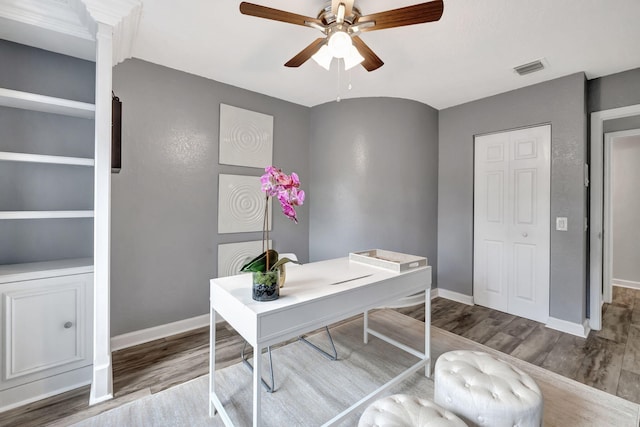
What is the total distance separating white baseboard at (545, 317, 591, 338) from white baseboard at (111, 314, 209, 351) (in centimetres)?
358

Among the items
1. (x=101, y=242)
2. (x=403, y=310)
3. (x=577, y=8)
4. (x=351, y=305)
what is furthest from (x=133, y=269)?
(x=577, y=8)

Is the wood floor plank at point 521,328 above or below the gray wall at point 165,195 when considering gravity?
below

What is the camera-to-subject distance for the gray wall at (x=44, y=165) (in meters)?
1.95

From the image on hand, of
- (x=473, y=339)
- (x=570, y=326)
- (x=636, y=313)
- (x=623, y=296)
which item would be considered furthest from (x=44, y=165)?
(x=623, y=296)

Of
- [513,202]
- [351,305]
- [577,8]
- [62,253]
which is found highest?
[577,8]

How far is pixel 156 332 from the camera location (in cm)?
255

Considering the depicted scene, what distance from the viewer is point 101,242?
182 centimetres

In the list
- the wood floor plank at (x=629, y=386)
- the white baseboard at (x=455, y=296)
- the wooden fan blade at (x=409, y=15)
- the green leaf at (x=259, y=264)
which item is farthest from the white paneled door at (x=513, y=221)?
the green leaf at (x=259, y=264)

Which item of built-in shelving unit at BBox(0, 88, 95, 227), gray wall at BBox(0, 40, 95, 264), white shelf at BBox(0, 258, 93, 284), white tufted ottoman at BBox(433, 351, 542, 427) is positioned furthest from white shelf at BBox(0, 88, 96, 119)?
white tufted ottoman at BBox(433, 351, 542, 427)

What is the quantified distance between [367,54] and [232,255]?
91.0 inches

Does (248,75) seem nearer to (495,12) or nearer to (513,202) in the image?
(495,12)

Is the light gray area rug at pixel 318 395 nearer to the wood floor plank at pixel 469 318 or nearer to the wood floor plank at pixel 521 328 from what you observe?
the wood floor plank at pixel 469 318

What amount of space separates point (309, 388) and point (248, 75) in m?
2.82

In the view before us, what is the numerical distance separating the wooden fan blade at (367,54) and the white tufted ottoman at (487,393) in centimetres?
196
